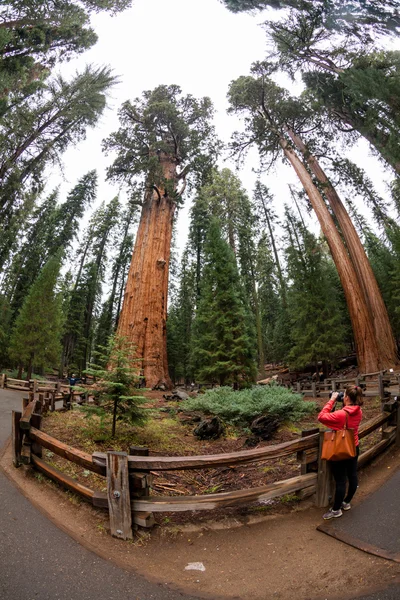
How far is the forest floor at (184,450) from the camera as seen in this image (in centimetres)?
382

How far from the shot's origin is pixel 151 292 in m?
15.7

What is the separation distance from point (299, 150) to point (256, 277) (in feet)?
31.4

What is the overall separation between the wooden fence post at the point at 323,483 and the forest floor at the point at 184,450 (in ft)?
0.81

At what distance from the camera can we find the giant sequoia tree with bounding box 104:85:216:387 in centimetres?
1500

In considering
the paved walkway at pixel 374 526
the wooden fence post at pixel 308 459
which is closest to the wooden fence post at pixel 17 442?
the wooden fence post at pixel 308 459

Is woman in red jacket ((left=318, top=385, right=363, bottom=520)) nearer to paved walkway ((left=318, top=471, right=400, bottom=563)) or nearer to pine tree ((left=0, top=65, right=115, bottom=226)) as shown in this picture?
paved walkway ((left=318, top=471, right=400, bottom=563))

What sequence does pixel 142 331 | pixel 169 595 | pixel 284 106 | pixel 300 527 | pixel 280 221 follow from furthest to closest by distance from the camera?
A: 1. pixel 280 221
2. pixel 284 106
3. pixel 142 331
4. pixel 300 527
5. pixel 169 595

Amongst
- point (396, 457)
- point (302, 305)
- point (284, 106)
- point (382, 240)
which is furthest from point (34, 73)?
point (382, 240)

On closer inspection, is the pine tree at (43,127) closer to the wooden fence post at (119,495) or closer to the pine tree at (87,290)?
the wooden fence post at (119,495)

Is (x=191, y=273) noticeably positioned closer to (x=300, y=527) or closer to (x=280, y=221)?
(x=280, y=221)

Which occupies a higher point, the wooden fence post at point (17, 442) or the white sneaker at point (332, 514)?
the wooden fence post at point (17, 442)

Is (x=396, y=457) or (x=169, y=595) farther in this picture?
(x=396, y=457)

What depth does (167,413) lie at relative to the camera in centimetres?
969

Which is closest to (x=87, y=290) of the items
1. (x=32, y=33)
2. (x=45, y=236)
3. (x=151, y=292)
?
(x=45, y=236)
